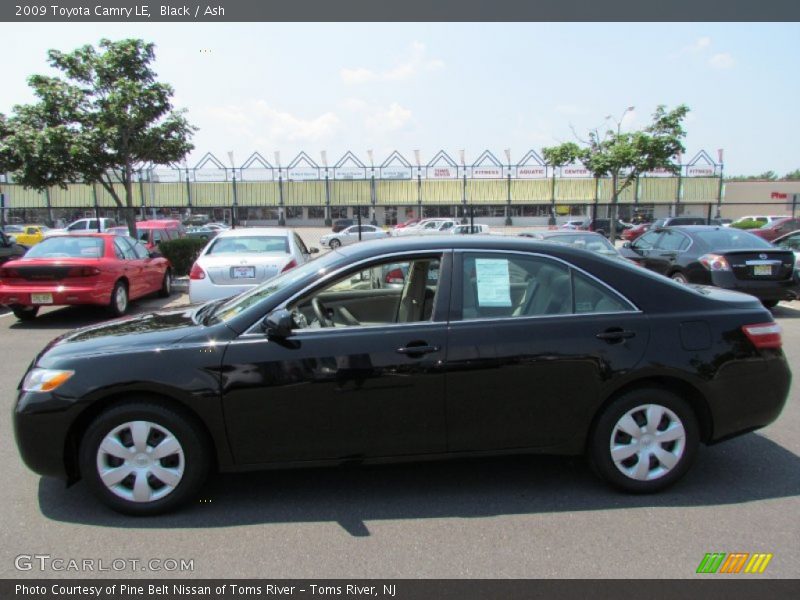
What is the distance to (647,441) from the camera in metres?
3.57

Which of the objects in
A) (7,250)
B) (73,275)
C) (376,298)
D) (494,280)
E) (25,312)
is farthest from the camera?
(7,250)

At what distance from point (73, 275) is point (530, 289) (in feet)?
26.7

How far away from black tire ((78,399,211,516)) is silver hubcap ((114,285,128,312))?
7262 mm

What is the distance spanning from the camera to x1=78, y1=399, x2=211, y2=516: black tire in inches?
129

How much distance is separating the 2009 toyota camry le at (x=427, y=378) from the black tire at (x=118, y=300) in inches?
256

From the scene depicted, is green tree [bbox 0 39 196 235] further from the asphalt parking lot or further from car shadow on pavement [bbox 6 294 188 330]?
the asphalt parking lot

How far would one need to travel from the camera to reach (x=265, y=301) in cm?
355

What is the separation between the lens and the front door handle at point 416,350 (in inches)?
133

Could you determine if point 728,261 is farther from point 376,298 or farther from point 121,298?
point 121,298

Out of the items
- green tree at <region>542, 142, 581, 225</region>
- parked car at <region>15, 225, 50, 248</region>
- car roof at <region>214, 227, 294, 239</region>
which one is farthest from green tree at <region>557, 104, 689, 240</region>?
parked car at <region>15, 225, 50, 248</region>

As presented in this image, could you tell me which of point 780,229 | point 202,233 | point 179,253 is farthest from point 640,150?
point 202,233

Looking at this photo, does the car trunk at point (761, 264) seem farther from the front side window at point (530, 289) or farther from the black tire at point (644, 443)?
the front side window at point (530, 289)
